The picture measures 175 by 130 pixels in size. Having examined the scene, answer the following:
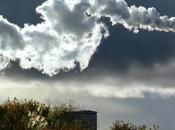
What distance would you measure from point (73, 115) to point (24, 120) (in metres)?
51.0

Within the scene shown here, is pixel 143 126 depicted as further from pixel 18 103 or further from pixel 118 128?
pixel 18 103

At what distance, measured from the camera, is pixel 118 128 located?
445 feet

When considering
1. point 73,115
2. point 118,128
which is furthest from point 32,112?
point 73,115

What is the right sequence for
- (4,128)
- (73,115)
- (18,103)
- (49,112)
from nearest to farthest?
(4,128), (18,103), (49,112), (73,115)

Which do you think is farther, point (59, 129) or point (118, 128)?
point (118, 128)

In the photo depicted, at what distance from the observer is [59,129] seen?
4970 inches

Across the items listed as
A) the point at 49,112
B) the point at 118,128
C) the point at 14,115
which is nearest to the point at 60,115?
the point at 49,112

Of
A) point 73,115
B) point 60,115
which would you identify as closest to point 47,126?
point 60,115

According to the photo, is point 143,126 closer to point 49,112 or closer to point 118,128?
point 118,128

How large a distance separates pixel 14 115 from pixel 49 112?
17593 millimetres

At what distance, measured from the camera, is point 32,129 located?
378ft

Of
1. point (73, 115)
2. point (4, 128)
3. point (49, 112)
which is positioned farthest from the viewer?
point (73, 115)

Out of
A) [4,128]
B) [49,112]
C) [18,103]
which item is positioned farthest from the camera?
[49,112]

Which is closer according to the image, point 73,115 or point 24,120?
point 24,120
